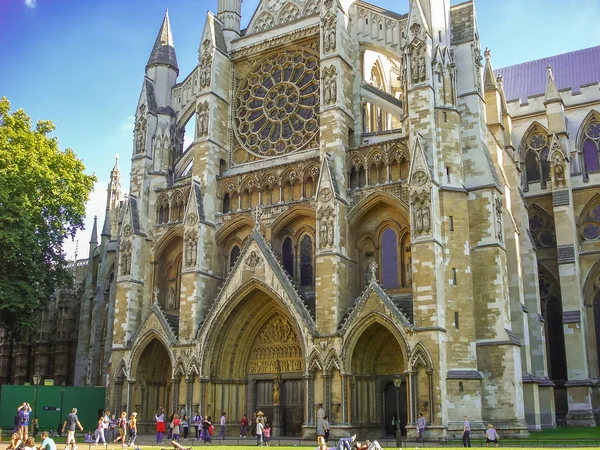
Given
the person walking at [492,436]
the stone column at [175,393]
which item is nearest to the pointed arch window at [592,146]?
the person walking at [492,436]

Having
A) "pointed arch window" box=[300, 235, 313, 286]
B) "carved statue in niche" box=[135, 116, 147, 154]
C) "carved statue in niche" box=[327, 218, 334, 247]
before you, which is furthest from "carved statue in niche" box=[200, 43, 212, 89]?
"carved statue in niche" box=[327, 218, 334, 247]

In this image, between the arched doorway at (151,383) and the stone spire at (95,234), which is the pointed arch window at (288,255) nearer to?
the arched doorway at (151,383)

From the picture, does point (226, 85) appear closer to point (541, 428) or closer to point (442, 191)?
point (442, 191)

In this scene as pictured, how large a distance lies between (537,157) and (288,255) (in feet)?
60.7

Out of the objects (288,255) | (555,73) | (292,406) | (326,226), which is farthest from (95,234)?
(555,73)

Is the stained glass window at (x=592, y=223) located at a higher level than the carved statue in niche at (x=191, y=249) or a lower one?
higher

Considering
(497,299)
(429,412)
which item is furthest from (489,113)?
(429,412)

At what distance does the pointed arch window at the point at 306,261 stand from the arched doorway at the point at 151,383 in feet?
25.1

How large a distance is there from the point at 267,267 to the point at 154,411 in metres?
9.64

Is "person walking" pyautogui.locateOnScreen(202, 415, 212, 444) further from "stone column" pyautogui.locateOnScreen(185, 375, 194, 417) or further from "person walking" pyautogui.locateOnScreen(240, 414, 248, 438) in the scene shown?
"stone column" pyautogui.locateOnScreen(185, 375, 194, 417)

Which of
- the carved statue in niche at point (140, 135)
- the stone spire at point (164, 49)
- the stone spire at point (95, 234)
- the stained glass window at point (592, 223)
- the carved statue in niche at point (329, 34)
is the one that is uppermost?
the stone spire at point (164, 49)

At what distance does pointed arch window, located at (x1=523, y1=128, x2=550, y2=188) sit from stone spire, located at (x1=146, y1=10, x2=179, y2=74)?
71.1ft

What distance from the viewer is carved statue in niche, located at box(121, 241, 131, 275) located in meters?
33.8

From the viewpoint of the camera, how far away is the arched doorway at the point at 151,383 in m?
32.1
